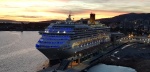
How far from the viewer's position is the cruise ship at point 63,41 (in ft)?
174

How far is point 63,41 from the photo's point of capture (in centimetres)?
5400

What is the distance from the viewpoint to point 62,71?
4216 centimetres

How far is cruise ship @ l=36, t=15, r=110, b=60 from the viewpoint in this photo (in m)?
53.0

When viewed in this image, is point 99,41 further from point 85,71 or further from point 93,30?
point 85,71

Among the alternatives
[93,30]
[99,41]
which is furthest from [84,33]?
[99,41]

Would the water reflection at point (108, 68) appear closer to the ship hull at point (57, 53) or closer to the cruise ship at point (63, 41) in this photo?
the ship hull at point (57, 53)

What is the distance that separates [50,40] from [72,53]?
5231 millimetres

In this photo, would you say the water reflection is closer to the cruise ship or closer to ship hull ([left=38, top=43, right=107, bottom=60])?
ship hull ([left=38, top=43, right=107, bottom=60])

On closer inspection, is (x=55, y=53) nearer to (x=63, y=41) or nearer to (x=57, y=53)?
(x=57, y=53)

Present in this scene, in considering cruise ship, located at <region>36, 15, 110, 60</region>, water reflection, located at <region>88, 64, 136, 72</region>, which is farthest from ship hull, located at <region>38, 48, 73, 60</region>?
water reflection, located at <region>88, 64, 136, 72</region>

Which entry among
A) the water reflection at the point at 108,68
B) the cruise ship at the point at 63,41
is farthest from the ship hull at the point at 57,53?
the water reflection at the point at 108,68

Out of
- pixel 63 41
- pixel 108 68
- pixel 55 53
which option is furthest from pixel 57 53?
pixel 108 68

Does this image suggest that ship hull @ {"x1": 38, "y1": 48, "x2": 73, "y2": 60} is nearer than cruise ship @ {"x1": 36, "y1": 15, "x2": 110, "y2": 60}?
Yes

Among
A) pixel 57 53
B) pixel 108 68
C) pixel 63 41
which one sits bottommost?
pixel 108 68
